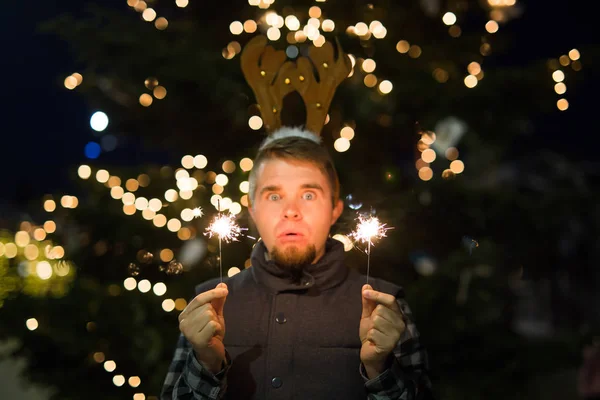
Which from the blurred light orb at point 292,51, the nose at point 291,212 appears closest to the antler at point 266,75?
the blurred light orb at point 292,51

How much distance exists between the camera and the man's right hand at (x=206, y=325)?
1.87m

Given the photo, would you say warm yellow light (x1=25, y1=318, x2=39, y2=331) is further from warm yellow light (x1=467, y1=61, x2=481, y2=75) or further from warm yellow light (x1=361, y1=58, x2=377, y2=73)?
warm yellow light (x1=467, y1=61, x2=481, y2=75)

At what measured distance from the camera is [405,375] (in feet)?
6.56

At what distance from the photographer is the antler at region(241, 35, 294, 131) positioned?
2.79 m

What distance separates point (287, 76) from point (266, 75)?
0.11 meters

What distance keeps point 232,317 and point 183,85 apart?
166 centimetres

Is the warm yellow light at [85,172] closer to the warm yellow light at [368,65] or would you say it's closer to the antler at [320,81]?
the antler at [320,81]

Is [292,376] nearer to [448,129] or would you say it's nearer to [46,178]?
[448,129]

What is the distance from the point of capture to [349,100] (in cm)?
336

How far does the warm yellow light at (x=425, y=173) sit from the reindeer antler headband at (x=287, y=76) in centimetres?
94

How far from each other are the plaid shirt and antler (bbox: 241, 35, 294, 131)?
3.74 ft

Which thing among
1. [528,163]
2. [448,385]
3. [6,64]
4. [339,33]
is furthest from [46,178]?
[528,163]

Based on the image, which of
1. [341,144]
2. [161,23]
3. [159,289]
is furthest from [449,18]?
[159,289]

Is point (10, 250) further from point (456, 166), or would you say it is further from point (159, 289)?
point (456, 166)
